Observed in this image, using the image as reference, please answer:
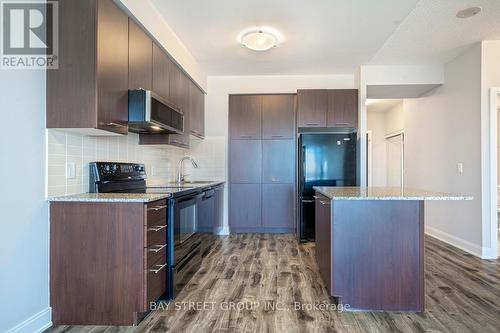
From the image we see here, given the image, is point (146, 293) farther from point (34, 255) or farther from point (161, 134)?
point (161, 134)

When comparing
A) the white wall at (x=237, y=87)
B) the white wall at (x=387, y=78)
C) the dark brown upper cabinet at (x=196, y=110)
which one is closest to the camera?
the dark brown upper cabinet at (x=196, y=110)

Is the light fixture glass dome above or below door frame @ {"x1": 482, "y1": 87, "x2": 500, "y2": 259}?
above

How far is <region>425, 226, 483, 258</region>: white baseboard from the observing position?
3357 mm

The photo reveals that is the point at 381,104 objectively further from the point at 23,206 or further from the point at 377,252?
the point at 23,206

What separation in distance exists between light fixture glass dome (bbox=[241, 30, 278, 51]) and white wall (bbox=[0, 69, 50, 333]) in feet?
6.54

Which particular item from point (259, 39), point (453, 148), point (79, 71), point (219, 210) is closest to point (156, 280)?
point (79, 71)

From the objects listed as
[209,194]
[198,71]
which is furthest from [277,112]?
[209,194]

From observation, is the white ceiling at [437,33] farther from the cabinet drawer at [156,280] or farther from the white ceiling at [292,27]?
the cabinet drawer at [156,280]

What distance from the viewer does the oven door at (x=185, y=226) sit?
89.6 inches

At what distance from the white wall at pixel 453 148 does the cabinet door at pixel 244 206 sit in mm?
2671

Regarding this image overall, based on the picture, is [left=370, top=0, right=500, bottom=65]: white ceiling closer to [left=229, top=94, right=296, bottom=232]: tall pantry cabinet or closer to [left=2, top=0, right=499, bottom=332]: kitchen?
[left=2, top=0, right=499, bottom=332]: kitchen

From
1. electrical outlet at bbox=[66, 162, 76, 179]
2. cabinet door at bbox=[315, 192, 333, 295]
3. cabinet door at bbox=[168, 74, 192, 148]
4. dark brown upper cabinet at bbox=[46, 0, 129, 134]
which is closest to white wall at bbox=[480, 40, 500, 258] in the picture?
cabinet door at bbox=[315, 192, 333, 295]

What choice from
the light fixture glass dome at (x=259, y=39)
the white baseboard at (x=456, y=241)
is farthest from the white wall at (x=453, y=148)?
the light fixture glass dome at (x=259, y=39)

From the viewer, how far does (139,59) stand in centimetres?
237
